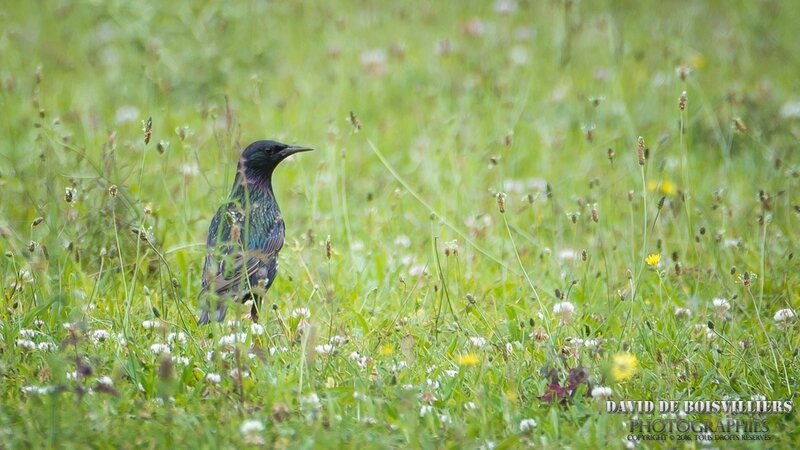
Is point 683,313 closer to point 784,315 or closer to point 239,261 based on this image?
point 784,315

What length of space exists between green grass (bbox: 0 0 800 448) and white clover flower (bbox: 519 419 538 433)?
0.09 ft

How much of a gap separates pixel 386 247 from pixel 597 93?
9.22 feet

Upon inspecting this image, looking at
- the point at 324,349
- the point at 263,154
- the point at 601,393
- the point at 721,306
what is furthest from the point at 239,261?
the point at 721,306

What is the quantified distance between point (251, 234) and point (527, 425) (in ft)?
5.98

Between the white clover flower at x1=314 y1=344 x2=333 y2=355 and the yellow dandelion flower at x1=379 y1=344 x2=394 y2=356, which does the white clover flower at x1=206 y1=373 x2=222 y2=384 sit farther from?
the yellow dandelion flower at x1=379 y1=344 x2=394 y2=356

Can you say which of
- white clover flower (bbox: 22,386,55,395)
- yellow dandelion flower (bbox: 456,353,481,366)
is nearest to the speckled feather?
white clover flower (bbox: 22,386,55,395)

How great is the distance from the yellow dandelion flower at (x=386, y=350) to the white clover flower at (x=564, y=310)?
28.9 inches

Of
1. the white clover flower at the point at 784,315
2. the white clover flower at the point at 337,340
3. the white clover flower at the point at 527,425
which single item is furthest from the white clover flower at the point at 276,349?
the white clover flower at the point at 784,315

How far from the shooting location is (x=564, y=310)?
4.30m

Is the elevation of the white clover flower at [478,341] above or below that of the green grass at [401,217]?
below

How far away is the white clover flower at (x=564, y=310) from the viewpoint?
14.1ft

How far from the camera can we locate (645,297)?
503cm

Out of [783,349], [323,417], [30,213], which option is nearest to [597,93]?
[783,349]

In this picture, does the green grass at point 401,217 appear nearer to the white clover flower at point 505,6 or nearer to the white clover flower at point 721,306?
the white clover flower at point 721,306
